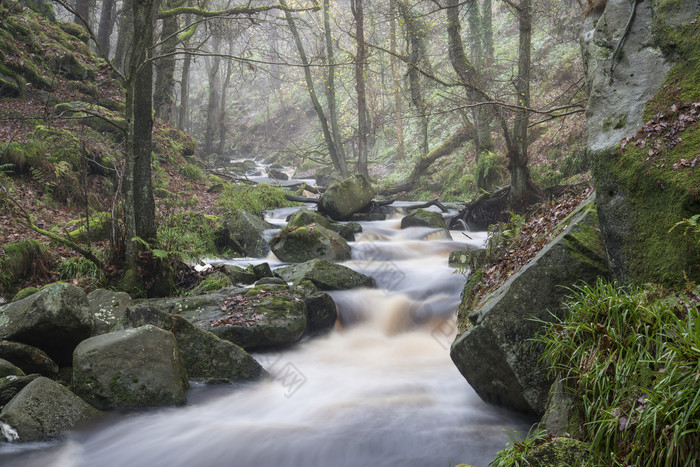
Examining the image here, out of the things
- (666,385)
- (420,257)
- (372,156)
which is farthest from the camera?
(372,156)

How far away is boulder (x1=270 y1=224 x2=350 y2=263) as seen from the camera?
35.4 feet

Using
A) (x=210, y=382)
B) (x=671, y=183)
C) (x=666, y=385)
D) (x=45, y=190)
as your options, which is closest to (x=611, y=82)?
(x=671, y=183)

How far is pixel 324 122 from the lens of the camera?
765 inches

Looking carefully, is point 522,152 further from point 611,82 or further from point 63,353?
point 63,353

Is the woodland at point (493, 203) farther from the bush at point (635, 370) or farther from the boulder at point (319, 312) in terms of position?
the boulder at point (319, 312)

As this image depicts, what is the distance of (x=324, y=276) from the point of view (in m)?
8.88

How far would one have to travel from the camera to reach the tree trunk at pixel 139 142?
6.81 m

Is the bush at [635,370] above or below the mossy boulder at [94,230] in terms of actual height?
below

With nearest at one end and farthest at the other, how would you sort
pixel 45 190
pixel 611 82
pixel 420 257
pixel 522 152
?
pixel 611 82
pixel 45 190
pixel 522 152
pixel 420 257

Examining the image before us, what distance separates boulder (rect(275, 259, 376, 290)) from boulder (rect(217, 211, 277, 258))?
2.25m

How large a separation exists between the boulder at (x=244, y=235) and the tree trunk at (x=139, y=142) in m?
4.17

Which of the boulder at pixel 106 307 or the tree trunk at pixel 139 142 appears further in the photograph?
the tree trunk at pixel 139 142

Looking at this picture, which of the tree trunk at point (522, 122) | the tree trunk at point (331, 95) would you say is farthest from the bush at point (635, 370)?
the tree trunk at point (331, 95)

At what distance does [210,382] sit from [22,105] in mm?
10558
